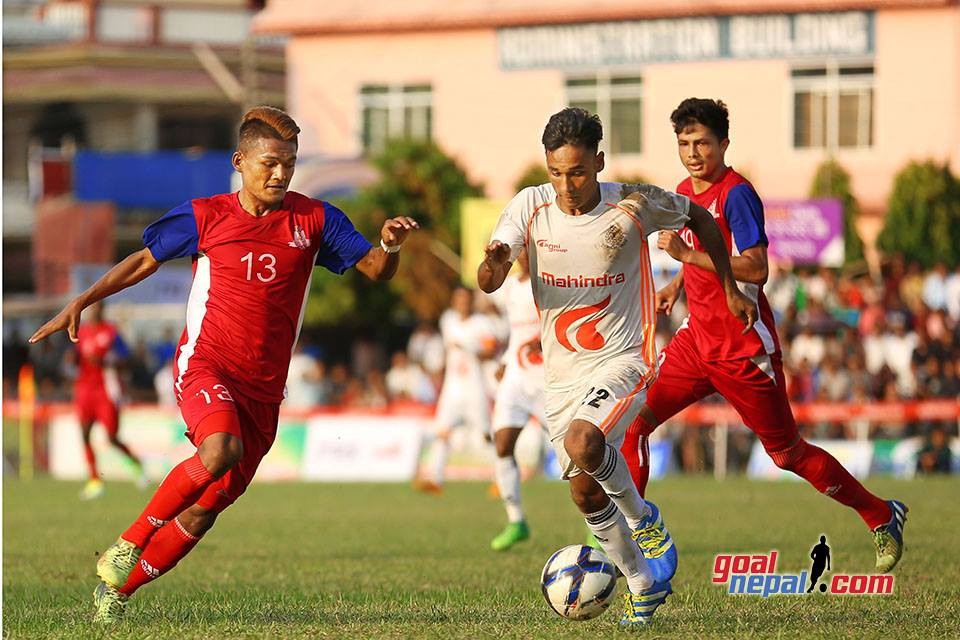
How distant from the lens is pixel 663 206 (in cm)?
868

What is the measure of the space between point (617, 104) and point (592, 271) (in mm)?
31962

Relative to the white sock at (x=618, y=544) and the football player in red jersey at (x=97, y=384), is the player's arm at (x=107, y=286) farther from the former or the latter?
the football player in red jersey at (x=97, y=384)

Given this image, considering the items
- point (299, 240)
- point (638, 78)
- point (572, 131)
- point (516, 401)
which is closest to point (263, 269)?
point (299, 240)

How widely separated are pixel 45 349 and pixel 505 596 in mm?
26134

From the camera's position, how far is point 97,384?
22.5 meters

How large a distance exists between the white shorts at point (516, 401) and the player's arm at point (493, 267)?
6783mm

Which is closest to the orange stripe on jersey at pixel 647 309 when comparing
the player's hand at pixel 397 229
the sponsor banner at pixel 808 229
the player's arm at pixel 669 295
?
the player's hand at pixel 397 229

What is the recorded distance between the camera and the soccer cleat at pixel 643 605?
8.46m

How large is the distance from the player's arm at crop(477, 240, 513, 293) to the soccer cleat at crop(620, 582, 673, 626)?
1683 millimetres

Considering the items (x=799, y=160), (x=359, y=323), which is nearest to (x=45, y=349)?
(x=359, y=323)

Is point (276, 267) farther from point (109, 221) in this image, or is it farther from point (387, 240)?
point (109, 221)

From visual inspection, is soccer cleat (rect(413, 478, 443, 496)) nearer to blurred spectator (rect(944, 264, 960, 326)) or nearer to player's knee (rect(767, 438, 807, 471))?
blurred spectator (rect(944, 264, 960, 326))

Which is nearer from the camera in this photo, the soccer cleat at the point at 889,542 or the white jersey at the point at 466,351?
the soccer cleat at the point at 889,542

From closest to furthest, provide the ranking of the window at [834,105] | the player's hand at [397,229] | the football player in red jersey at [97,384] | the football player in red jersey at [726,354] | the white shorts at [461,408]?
the player's hand at [397,229]
the football player in red jersey at [726,354]
the white shorts at [461,408]
the football player in red jersey at [97,384]
the window at [834,105]
